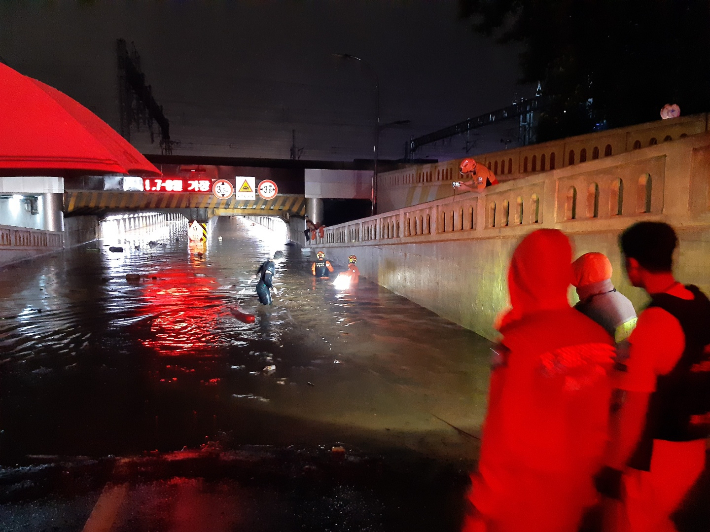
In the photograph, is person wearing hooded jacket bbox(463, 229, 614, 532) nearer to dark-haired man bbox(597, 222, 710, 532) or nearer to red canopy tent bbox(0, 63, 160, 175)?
dark-haired man bbox(597, 222, 710, 532)

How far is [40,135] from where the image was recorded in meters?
2.74

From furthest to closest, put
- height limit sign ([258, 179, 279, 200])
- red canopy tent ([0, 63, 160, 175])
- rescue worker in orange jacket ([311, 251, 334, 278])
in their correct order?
1. height limit sign ([258, 179, 279, 200])
2. rescue worker in orange jacket ([311, 251, 334, 278])
3. red canopy tent ([0, 63, 160, 175])

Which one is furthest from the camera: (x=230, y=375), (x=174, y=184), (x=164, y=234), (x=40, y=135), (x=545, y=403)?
(x=164, y=234)

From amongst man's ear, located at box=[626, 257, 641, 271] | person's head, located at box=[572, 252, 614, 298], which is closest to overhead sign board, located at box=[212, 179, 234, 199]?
person's head, located at box=[572, 252, 614, 298]

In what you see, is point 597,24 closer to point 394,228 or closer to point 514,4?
point 514,4

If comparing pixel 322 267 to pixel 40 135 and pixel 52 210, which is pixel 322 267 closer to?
pixel 40 135

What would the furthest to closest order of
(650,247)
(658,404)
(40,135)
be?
(40,135)
(650,247)
(658,404)

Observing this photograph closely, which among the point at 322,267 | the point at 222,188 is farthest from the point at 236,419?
the point at 222,188

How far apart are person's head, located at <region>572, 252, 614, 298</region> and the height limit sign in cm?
2605

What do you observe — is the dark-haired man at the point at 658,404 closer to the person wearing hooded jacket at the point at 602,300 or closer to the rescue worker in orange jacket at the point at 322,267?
the person wearing hooded jacket at the point at 602,300

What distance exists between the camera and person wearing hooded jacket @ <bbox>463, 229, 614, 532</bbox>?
1743 millimetres

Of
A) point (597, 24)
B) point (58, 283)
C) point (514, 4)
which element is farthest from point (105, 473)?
point (514, 4)

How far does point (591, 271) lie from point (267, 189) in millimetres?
26333

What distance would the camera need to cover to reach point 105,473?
3555mm
